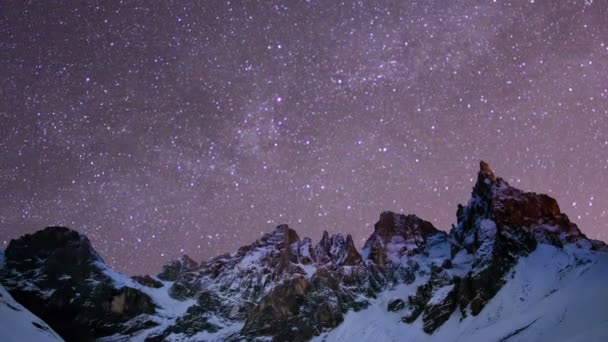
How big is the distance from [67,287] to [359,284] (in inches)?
2902

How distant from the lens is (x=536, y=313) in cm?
8350

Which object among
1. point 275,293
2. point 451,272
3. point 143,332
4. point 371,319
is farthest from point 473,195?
A: point 143,332

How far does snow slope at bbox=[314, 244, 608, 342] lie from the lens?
7212 centimetres

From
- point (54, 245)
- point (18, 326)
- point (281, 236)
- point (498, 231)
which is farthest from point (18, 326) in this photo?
point (498, 231)

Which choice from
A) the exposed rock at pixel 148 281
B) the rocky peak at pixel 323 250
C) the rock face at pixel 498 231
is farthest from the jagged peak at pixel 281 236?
the rock face at pixel 498 231

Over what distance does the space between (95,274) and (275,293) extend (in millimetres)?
45671

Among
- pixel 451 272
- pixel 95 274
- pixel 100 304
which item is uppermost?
pixel 95 274

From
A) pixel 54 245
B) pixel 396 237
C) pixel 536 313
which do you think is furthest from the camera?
pixel 396 237

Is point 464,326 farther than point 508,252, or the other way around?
point 508,252

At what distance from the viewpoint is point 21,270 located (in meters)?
126

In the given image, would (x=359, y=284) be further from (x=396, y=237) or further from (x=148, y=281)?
(x=148, y=281)

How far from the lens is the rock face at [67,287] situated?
117 metres

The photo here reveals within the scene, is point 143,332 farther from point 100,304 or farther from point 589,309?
point 589,309

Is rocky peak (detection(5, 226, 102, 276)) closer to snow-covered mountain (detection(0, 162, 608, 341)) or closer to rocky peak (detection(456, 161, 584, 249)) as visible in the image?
snow-covered mountain (detection(0, 162, 608, 341))
